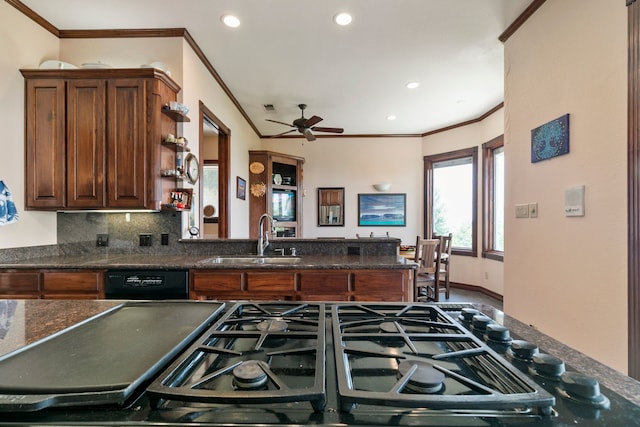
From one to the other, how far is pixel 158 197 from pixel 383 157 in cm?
439

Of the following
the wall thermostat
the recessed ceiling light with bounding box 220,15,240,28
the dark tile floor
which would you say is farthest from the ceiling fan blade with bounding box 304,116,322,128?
the dark tile floor

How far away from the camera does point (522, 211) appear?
97.7 inches

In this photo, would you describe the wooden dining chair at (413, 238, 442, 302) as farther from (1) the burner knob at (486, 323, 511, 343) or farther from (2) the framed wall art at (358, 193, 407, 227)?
(1) the burner knob at (486, 323, 511, 343)

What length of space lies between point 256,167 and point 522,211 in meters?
3.79

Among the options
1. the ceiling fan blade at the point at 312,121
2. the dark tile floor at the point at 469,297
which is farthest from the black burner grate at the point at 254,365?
the dark tile floor at the point at 469,297

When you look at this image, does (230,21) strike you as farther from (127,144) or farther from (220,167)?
(220,167)

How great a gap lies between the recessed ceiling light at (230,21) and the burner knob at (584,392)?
2957mm

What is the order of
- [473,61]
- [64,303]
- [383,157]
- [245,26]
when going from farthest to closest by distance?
[383,157], [473,61], [245,26], [64,303]

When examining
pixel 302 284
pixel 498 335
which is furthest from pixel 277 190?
pixel 498 335

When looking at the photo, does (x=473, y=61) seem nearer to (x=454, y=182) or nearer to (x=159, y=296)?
(x=454, y=182)

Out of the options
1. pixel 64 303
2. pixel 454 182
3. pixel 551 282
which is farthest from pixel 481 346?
pixel 454 182

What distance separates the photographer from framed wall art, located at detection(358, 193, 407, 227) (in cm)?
577

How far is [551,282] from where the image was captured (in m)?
2.17

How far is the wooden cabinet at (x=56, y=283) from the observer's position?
2.12 m
